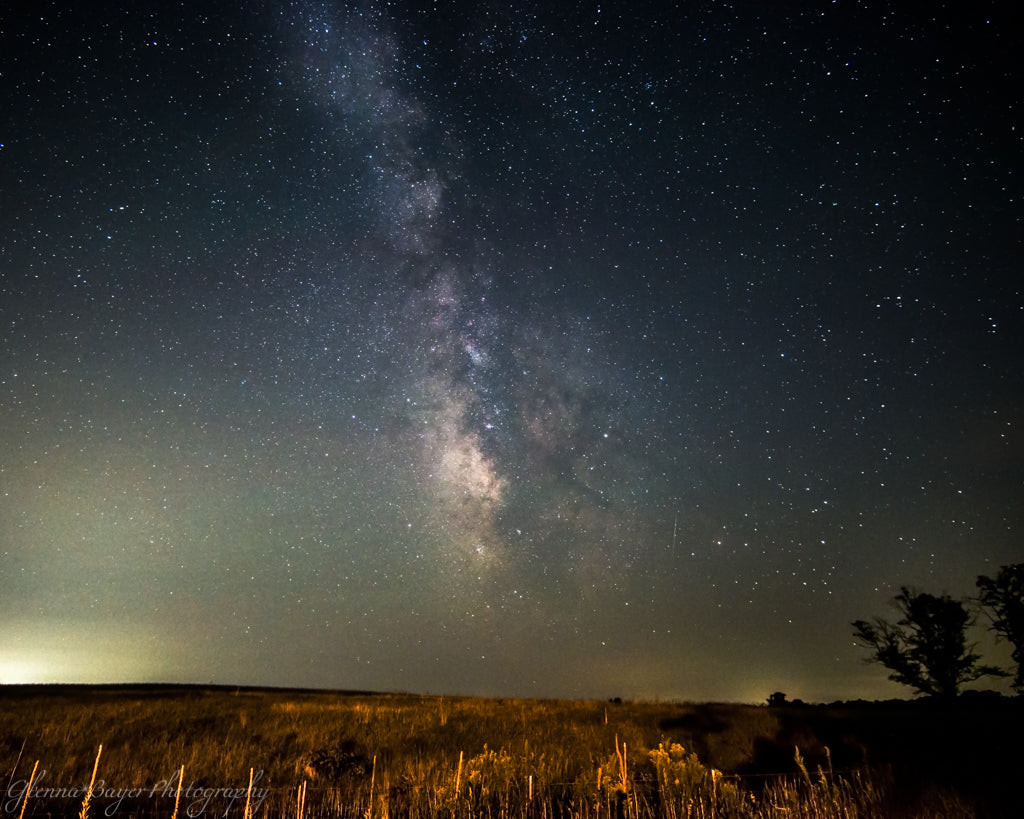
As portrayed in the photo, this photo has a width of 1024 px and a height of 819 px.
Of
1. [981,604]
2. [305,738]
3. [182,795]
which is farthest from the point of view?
[981,604]

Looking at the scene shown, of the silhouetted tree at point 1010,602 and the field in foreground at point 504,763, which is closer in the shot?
the field in foreground at point 504,763

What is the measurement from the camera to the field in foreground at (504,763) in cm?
1009

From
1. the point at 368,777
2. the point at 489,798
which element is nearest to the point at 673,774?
the point at 489,798

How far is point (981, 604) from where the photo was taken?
34.3 meters

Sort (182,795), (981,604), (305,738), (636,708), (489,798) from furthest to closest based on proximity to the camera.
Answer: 1. (981,604)
2. (636,708)
3. (305,738)
4. (182,795)
5. (489,798)

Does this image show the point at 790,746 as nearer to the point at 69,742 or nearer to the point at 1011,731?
the point at 1011,731

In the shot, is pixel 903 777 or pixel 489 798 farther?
pixel 903 777

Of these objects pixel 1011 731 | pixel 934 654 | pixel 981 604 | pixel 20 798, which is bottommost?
pixel 20 798

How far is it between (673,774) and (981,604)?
33752 mm

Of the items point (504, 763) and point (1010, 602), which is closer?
point (504, 763)

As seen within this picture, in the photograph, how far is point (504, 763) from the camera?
1187cm

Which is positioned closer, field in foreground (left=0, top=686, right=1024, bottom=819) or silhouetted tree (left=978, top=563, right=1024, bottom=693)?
field in foreground (left=0, top=686, right=1024, bottom=819)

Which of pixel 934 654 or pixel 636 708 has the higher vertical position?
pixel 934 654

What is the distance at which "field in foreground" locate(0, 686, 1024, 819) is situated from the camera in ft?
33.1
